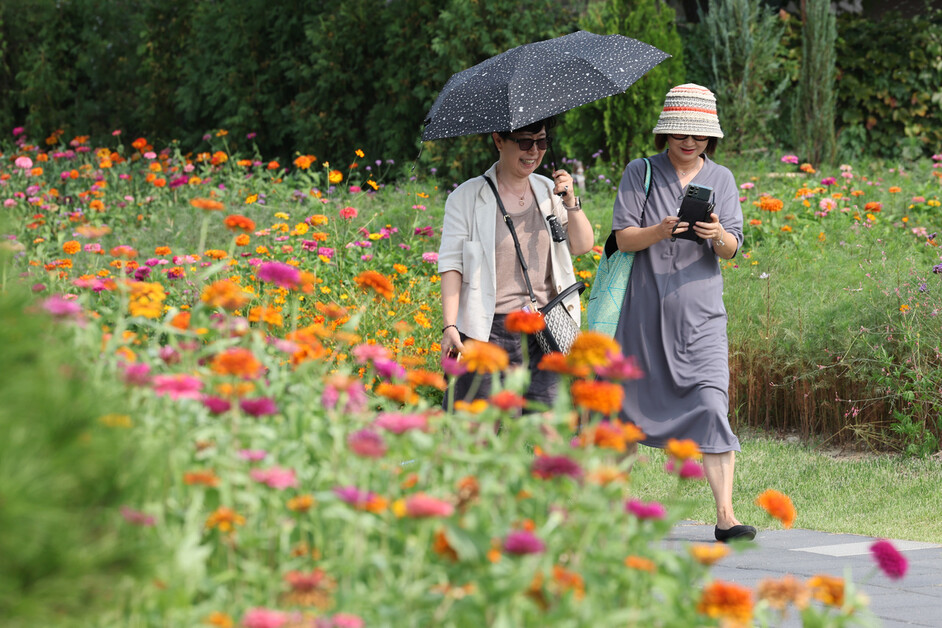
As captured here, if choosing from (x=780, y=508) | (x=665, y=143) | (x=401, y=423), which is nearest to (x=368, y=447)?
(x=401, y=423)

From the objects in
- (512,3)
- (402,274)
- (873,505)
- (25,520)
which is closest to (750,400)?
(873,505)

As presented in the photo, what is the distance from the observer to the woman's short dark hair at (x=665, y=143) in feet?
14.0

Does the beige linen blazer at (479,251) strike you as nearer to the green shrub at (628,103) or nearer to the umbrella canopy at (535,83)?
the umbrella canopy at (535,83)

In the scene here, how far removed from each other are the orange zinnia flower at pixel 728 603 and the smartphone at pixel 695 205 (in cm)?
248

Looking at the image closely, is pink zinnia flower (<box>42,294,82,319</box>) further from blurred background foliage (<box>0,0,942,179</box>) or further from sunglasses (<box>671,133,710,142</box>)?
blurred background foliage (<box>0,0,942,179</box>)

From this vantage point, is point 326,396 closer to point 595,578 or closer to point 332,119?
point 595,578

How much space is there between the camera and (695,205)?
4.04 m

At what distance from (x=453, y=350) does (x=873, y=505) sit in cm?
211

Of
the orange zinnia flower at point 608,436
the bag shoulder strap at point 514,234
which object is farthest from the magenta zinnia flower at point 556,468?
the bag shoulder strap at point 514,234

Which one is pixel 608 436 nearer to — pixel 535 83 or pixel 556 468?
pixel 556 468

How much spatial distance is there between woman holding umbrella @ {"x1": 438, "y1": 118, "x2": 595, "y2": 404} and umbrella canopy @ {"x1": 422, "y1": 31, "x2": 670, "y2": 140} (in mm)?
104

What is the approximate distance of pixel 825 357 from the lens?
572cm

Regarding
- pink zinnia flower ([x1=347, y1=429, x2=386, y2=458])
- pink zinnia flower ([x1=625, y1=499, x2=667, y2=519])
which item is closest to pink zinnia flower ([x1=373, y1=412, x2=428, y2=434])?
pink zinnia flower ([x1=347, y1=429, x2=386, y2=458])

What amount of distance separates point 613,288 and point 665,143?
2.01ft
